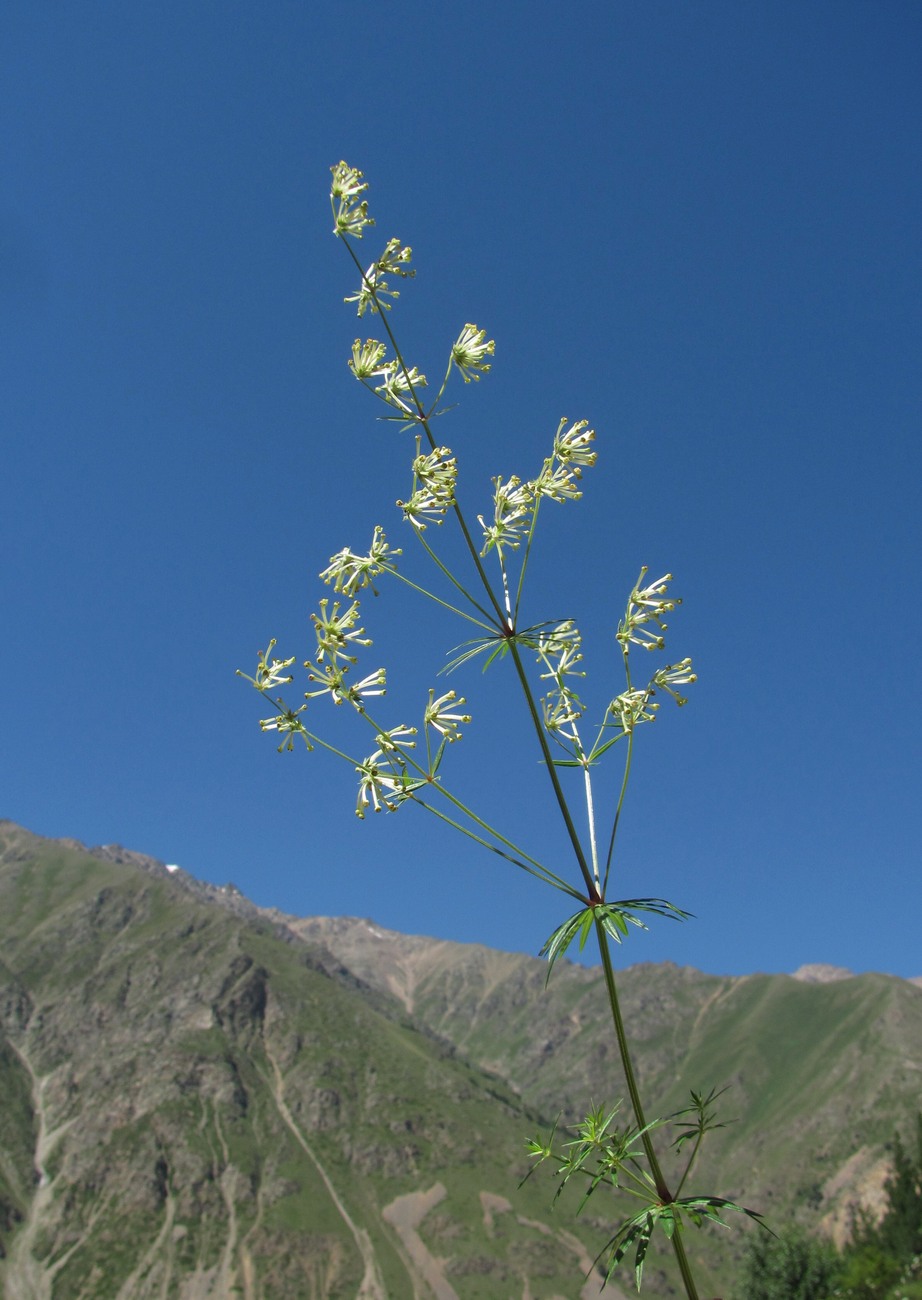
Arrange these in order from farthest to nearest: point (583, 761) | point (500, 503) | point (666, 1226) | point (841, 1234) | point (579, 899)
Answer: point (841, 1234) → point (500, 503) → point (583, 761) → point (579, 899) → point (666, 1226)

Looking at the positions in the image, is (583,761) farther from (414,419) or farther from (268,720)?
(414,419)

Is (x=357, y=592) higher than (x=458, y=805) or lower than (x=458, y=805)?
higher

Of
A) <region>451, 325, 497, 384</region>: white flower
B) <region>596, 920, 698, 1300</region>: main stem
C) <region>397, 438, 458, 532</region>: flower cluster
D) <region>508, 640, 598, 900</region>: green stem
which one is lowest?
<region>596, 920, 698, 1300</region>: main stem

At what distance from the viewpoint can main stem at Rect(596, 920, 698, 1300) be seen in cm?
239

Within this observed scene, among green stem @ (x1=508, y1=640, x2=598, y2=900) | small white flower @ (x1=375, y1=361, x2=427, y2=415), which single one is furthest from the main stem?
small white flower @ (x1=375, y1=361, x2=427, y2=415)

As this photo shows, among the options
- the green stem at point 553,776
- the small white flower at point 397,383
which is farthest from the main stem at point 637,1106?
the small white flower at point 397,383

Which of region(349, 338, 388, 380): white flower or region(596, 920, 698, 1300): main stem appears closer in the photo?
region(596, 920, 698, 1300): main stem

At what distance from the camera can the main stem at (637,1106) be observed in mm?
2389

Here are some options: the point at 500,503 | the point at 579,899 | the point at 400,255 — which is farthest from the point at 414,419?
the point at 579,899

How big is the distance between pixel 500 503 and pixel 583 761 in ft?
3.71

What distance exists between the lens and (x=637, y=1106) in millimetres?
2551

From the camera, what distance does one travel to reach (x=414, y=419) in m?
3.61

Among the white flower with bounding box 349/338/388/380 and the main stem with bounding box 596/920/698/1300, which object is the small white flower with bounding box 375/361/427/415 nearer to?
the white flower with bounding box 349/338/388/380

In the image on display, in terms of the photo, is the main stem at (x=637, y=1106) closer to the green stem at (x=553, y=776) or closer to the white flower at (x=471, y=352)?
the green stem at (x=553, y=776)
